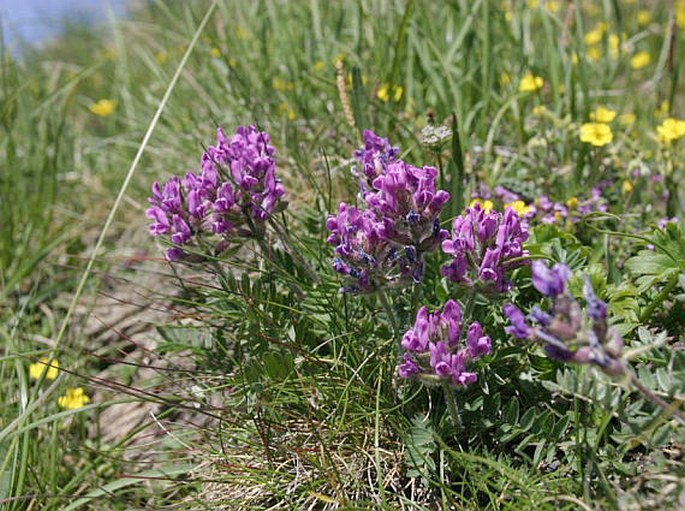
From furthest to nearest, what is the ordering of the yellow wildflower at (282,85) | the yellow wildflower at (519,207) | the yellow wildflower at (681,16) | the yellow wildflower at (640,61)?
the yellow wildflower at (681,16) < the yellow wildflower at (640,61) < the yellow wildflower at (282,85) < the yellow wildflower at (519,207)

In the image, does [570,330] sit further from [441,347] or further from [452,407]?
[452,407]

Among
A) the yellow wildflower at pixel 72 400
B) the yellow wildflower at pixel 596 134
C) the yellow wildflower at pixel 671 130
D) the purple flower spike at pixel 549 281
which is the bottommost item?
the yellow wildflower at pixel 72 400

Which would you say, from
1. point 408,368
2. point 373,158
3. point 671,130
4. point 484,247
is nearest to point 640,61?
point 671,130

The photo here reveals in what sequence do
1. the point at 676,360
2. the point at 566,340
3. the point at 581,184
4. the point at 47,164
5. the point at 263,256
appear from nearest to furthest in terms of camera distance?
the point at 566,340 → the point at 676,360 → the point at 263,256 → the point at 581,184 → the point at 47,164

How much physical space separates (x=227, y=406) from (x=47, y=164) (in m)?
2.00

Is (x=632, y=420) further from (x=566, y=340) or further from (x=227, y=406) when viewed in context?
(x=227, y=406)

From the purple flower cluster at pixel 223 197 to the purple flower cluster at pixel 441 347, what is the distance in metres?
0.58

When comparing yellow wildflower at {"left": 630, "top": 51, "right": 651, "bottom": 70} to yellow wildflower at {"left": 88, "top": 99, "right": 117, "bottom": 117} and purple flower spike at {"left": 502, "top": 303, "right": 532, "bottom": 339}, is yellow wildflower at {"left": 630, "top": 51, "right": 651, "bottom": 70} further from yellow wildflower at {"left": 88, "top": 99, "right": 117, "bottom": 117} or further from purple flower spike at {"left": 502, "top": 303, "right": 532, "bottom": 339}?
purple flower spike at {"left": 502, "top": 303, "right": 532, "bottom": 339}

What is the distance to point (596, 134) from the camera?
2.59m

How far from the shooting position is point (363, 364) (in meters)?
1.92

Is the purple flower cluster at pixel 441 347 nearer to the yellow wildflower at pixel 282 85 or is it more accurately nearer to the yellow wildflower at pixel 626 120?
the yellow wildflower at pixel 626 120

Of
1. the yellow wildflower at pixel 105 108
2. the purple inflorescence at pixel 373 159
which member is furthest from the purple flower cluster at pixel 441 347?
the yellow wildflower at pixel 105 108

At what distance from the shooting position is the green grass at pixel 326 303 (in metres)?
1.78

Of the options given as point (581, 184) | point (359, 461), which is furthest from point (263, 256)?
point (581, 184)
